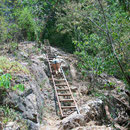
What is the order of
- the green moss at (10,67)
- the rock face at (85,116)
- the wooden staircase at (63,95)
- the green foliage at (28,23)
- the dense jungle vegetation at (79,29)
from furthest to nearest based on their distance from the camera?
the green foliage at (28,23) < the dense jungle vegetation at (79,29) < the wooden staircase at (63,95) < the green moss at (10,67) < the rock face at (85,116)

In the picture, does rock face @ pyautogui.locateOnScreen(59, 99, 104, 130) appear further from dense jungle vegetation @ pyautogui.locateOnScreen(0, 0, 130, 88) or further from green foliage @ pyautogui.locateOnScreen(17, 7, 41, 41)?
green foliage @ pyautogui.locateOnScreen(17, 7, 41, 41)

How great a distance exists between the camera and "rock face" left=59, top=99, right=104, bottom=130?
5.48m

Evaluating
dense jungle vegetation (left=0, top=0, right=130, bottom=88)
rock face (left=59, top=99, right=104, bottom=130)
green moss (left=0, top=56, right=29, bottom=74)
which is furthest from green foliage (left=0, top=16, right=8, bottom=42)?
rock face (left=59, top=99, right=104, bottom=130)

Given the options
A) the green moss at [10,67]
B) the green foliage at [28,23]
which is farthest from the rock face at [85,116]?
the green foliage at [28,23]

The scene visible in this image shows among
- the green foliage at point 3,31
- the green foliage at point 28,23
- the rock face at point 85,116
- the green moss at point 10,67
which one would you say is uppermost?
the green foliage at point 28,23

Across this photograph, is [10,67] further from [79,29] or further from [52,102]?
[79,29]

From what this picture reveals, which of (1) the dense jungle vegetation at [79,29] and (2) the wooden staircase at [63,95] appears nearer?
(2) the wooden staircase at [63,95]

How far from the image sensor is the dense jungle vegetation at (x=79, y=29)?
7.47 m

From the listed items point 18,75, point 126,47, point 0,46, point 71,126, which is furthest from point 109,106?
point 0,46

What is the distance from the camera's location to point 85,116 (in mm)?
6281

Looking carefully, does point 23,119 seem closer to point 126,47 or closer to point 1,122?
point 1,122

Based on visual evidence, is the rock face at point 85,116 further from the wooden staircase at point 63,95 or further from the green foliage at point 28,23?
the green foliage at point 28,23

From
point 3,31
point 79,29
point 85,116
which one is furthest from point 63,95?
point 79,29

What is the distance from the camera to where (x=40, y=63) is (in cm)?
946
